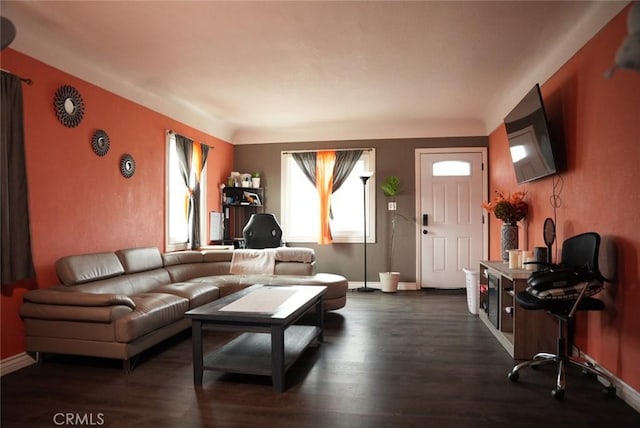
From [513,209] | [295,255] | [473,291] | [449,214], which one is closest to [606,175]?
[513,209]

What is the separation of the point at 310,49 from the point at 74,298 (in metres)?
2.71

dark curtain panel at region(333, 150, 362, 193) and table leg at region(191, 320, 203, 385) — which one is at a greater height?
dark curtain panel at region(333, 150, 362, 193)

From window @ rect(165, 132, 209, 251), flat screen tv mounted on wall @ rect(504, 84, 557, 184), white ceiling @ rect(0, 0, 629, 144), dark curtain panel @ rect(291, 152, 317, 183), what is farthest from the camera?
dark curtain panel @ rect(291, 152, 317, 183)

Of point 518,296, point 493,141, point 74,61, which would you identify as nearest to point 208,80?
point 74,61

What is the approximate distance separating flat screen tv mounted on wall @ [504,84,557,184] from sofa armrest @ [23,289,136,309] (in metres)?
3.50

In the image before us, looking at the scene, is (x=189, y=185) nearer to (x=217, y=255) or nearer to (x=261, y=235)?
(x=217, y=255)

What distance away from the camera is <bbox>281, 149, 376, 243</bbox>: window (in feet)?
20.5

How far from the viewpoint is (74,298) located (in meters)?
2.85

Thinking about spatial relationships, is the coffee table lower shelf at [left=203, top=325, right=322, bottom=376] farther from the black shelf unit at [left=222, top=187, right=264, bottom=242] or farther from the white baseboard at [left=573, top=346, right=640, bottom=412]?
the black shelf unit at [left=222, top=187, right=264, bottom=242]

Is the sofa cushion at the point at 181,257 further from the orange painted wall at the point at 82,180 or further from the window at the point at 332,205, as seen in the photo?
the window at the point at 332,205

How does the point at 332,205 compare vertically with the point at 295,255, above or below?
above

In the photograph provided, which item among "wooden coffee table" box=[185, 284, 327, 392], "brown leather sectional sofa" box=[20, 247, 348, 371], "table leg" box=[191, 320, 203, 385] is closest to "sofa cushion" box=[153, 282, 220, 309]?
"brown leather sectional sofa" box=[20, 247, 348, 371]

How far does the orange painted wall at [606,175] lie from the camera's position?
2297 millimetres

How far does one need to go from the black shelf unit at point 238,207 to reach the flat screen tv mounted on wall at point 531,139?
3882mm
